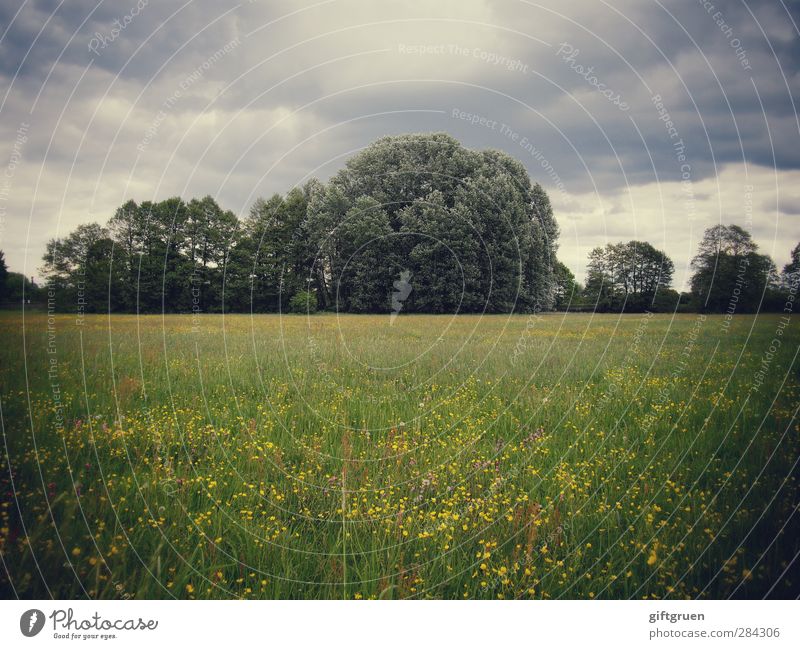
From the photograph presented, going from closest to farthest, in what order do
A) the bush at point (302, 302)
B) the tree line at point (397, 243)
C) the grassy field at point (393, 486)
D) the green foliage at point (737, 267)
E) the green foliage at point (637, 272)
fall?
the grassy field at point (393, 486) < the green foliage at point (737, 267) < the green foliage at point (637, 272) < the tree line at point (397, 243) < the bush at point (302, 302)

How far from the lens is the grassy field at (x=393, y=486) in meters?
3.19

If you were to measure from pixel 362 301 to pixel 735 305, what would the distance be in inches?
1344

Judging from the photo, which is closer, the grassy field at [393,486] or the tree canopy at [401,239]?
the grassy field at [393,486]

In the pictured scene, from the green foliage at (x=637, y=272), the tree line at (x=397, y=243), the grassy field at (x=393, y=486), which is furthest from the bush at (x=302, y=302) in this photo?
the grassy field at (x=393, y=486)

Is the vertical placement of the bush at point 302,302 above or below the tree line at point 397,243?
below

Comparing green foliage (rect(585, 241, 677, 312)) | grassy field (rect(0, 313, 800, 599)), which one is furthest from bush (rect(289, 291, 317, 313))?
grassy field (rect(0, 313, 800, 599))

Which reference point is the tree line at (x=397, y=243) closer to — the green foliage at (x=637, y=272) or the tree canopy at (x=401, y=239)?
the tree canopy at (x=401, y=239)

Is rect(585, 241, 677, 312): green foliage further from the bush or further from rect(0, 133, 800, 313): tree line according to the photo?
the bush

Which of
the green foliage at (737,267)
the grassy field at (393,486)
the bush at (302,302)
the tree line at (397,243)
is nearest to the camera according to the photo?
the grassy field at (393,486)

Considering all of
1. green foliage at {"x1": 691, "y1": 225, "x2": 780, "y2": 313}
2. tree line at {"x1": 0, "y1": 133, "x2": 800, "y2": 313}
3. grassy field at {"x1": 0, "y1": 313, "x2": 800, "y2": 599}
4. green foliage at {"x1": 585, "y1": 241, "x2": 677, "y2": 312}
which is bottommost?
grassy field at {"x1": 0, "y1": 313, "x2": 800, "y2": 599}

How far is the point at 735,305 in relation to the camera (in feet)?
22.2

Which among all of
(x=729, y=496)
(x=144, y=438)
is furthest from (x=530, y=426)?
(x=144, y=438)

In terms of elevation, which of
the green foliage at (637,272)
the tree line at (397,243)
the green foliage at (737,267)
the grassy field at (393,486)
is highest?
the tree line at (397,243)

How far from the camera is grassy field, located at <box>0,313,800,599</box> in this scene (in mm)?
3186
